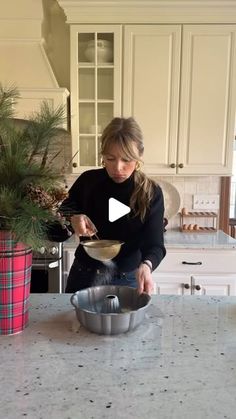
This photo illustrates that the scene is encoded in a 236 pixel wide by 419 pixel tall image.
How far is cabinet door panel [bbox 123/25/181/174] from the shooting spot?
7.83 feet

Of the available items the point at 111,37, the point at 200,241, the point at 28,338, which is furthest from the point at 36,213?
the point at 111,37

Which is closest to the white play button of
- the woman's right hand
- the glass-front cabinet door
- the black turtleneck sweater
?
the black turtleneck sweater

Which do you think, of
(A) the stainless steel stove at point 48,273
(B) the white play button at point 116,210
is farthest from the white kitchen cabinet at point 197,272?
(B) the white play button at point 116,210

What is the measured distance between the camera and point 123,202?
140 centimetres

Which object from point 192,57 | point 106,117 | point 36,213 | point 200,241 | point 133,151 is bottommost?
point 200,241

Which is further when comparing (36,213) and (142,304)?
(142,304)

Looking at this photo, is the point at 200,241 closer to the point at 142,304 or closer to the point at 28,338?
the point at 142,304

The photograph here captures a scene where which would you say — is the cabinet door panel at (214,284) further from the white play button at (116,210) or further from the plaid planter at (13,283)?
the plaid planter at (13,283)

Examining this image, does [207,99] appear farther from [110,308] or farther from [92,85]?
[110,308]

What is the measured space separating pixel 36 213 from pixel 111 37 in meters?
2.00

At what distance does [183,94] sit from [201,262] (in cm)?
113

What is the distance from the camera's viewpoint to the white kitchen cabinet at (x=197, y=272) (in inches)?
92.6

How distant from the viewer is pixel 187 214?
2785 mm

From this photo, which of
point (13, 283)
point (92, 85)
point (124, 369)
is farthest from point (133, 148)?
point (92, 85)
